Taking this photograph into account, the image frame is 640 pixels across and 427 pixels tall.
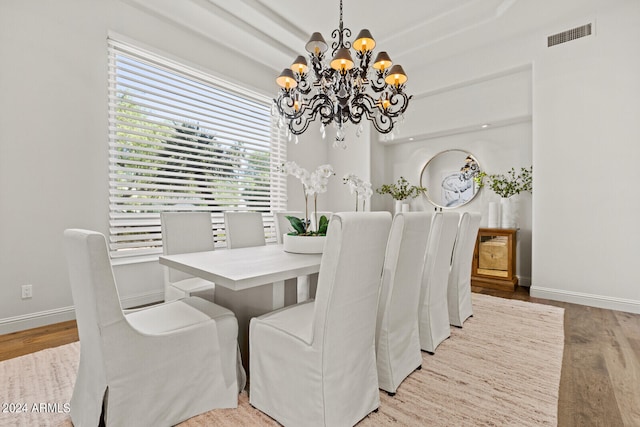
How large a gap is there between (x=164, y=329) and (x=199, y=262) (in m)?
0.43

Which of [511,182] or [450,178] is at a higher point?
[450,178]

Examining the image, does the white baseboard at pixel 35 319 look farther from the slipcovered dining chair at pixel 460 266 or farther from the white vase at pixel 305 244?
the slipcovered dining chair at pixel 460 266

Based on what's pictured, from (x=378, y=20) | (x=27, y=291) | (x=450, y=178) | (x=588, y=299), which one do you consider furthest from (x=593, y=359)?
(x=27, y=291)

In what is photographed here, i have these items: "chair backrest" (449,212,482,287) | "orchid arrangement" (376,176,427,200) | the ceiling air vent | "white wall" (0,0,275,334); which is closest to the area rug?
"chair backrest" (449,212,482,287)

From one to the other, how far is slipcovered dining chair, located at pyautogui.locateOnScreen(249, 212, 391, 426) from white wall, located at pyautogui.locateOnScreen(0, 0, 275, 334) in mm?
2276

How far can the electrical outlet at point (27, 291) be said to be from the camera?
253cm

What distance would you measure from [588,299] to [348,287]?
3.47 metres

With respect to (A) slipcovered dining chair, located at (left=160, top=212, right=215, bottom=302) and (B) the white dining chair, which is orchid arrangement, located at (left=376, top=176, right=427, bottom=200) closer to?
(B) the white dining chair

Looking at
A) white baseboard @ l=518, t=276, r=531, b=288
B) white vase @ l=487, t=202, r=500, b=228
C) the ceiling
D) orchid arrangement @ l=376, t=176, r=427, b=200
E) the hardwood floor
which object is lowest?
the hardwood floor

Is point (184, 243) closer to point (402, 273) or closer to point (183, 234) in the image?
point (183, 234)

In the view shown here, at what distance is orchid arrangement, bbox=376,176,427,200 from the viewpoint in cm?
491

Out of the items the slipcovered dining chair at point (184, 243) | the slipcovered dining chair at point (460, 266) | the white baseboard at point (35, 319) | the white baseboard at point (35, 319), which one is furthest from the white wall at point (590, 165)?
the white baseboard at point (35, 319)

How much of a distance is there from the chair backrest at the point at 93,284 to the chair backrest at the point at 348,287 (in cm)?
78

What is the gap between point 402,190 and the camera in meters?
5.00
